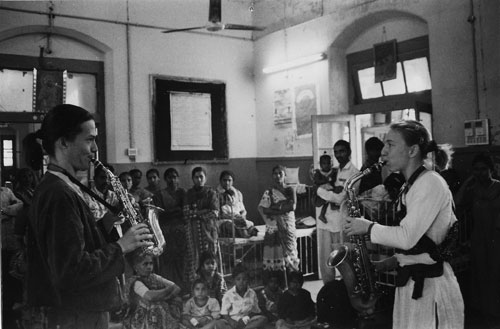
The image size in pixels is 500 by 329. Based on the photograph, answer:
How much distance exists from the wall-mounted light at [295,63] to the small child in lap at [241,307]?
14.4 ft

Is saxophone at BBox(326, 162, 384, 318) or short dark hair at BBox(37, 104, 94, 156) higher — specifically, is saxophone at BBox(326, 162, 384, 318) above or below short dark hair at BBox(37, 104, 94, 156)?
below

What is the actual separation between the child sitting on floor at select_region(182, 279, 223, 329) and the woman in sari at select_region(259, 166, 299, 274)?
1238 millimetres

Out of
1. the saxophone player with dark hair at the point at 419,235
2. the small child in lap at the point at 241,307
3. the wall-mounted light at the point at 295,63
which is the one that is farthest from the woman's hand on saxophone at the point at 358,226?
the wall-mounted light at the point at 295,63

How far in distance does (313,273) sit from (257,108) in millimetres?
3813

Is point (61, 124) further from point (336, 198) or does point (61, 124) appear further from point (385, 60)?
point (385, 60)

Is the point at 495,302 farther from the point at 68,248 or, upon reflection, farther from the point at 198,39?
the point at 198,39

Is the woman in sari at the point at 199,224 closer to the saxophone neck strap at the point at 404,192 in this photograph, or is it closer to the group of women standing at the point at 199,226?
the group of women standing at the point at 199,226

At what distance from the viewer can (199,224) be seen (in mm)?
5301

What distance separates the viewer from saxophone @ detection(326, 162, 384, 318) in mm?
3078

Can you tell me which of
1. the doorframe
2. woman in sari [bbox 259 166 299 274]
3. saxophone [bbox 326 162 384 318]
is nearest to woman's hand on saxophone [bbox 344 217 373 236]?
saxophone [bbox 326 162 384 318]

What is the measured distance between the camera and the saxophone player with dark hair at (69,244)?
1.61 m

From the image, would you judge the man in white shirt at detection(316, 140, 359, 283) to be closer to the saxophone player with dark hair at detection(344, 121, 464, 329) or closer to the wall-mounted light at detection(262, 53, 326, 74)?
the wall-mounted light at detection(262, 53, 326, 74)

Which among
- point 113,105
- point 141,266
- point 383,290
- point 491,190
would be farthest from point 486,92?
point 113,105

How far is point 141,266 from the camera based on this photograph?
4.34m
